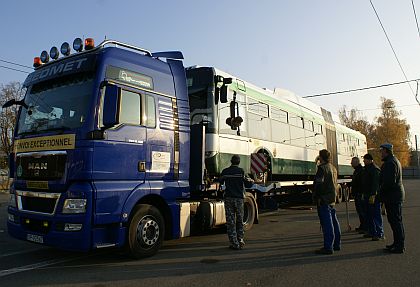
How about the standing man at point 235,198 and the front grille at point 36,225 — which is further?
the standing man at point 235,198

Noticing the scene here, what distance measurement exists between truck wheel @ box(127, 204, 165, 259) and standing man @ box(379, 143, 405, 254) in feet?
13.6

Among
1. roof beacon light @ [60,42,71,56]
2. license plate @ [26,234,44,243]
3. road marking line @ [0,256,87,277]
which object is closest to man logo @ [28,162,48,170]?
license plate @ [26,234,44,243]

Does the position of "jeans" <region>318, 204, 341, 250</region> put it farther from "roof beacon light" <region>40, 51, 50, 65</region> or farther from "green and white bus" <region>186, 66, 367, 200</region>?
"roof beacon light" <region>40, 51, 50, 65</region>

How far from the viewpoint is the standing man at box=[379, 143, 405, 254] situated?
6.96 m

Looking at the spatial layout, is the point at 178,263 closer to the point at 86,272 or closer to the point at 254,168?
the point at 86,272

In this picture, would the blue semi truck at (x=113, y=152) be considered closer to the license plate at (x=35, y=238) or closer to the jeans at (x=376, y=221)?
the license plate at (x=35, y=238)

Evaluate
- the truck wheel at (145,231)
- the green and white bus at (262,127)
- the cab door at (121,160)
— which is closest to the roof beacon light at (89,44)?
the cab door at (121,160)

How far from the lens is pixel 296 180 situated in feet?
44.7

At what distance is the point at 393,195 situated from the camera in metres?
7.10

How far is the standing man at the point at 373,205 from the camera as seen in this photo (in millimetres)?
8305

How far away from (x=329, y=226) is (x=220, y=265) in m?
2.20

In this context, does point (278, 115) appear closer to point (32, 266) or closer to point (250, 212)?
point (250, 212)

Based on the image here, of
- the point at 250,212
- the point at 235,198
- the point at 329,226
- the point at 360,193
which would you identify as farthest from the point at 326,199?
the point at 250,212

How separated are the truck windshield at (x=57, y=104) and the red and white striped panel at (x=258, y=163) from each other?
532 cm
